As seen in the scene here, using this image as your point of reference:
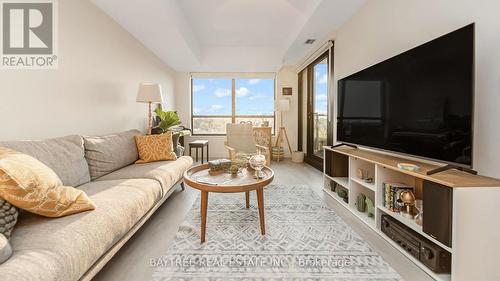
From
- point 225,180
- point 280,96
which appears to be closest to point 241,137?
point 280,96

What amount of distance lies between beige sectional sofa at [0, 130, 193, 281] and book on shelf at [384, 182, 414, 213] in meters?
1.97

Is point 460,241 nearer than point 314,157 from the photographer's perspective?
Yes

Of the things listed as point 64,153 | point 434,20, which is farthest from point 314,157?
point 64,153

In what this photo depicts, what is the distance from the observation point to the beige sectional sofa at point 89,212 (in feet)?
3.00

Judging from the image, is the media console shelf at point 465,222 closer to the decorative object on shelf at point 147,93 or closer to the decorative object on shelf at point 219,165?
the decorative object on shelf at point 219,165

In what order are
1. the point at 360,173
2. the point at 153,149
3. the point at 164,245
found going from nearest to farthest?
the point at 164,245 → the point at 360,173 → the point at 153,149

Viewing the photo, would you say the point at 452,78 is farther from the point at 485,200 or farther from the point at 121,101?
the point at 121,101

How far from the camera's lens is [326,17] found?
9.68ft

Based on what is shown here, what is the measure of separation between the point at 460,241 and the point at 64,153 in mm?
2772

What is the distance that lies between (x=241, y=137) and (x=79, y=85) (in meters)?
2.60

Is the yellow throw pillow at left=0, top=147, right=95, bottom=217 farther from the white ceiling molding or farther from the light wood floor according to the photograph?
the white ceiling molding

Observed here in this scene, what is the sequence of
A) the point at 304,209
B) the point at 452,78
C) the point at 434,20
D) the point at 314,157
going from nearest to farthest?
the point at 452,78 → the point at 434,20 → the point at 304,209 → the point at 314,157

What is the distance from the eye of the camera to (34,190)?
43.4 inches

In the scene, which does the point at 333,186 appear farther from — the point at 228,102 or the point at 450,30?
the point at 228,102
